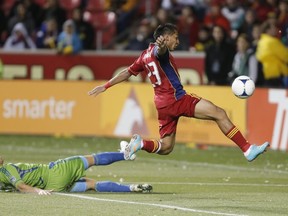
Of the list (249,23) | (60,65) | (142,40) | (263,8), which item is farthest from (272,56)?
(60,65)

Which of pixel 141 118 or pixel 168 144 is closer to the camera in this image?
pixel 168 144

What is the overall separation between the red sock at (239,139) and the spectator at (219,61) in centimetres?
952

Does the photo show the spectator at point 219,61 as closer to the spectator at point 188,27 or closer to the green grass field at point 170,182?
the green grass field at point 170,182

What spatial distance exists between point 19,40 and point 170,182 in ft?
39.8

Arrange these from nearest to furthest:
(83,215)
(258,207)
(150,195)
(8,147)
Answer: (83,215) < (258,207) < (150,195) < (8,147)

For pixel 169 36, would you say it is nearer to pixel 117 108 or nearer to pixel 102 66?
pixel 117 108

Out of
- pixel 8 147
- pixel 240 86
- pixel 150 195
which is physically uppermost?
pixel 240 86

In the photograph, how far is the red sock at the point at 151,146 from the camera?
14445 mm

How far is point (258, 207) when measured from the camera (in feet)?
41.9

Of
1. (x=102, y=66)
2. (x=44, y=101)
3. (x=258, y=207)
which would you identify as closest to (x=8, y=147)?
(x=44, y=101)

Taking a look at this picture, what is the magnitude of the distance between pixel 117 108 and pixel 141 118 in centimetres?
79

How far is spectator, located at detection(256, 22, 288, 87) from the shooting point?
22.9 m

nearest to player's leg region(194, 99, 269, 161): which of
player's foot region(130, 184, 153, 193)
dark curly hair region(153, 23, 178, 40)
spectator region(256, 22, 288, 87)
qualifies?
dark curly hair region(153, 23, 178, 40)

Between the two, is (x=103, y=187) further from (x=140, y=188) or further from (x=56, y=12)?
(x=56, y=12)
